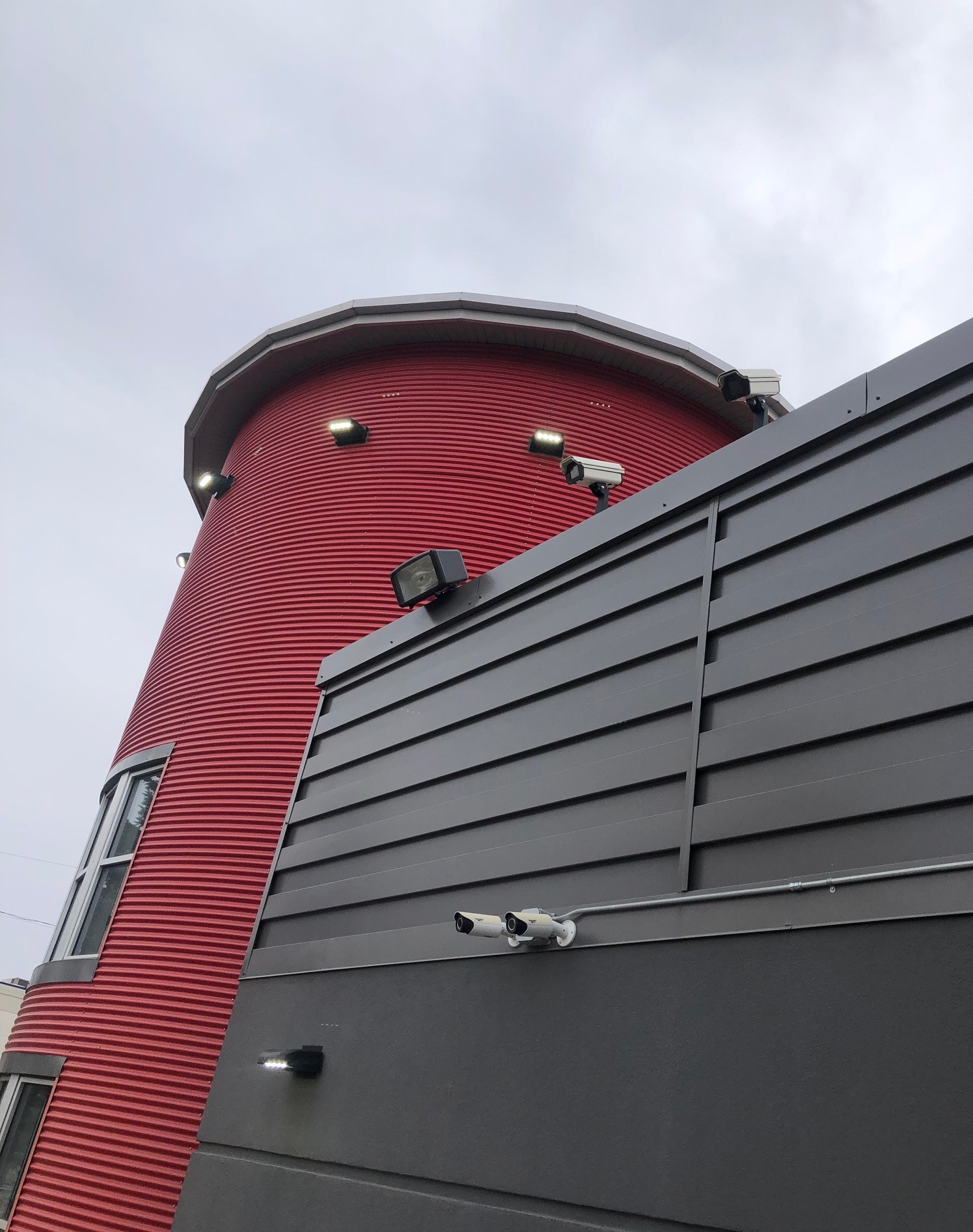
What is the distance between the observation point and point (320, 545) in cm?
866

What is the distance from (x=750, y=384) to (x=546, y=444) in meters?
4.82

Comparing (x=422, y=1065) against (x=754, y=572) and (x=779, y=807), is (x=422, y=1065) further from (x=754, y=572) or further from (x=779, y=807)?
(x=754, y=572)

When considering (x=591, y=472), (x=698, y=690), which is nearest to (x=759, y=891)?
(x=698, y=690)

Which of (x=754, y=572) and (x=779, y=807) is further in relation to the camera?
(x=754, y=572)

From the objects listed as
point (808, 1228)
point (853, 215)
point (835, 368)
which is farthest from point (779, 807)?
point (835, 368)

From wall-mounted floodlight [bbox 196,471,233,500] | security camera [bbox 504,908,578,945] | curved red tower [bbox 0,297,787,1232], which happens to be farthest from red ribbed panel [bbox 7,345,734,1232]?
security camera [bbox 504,908,578,945]

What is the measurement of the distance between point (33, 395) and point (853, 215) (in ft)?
179

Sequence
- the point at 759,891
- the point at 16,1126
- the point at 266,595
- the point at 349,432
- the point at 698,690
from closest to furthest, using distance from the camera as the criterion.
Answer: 1. the point at 759,891
2. the point at 698,690
3. the point at 16,1126
4. the point at 266,595
5. the point at 349,432

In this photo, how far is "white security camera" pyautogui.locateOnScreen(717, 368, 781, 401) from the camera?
395cm

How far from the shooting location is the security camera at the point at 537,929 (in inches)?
122

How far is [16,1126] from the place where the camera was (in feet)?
26.6

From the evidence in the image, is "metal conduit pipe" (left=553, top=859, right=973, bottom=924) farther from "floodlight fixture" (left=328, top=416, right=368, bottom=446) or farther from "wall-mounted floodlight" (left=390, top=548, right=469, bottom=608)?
"floodlight fixture" (left=328, top=416, right=368, bottom=446)

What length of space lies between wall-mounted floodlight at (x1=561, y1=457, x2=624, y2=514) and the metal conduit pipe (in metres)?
1.86

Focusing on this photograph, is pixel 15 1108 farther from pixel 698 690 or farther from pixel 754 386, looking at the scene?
pixel 754 386
